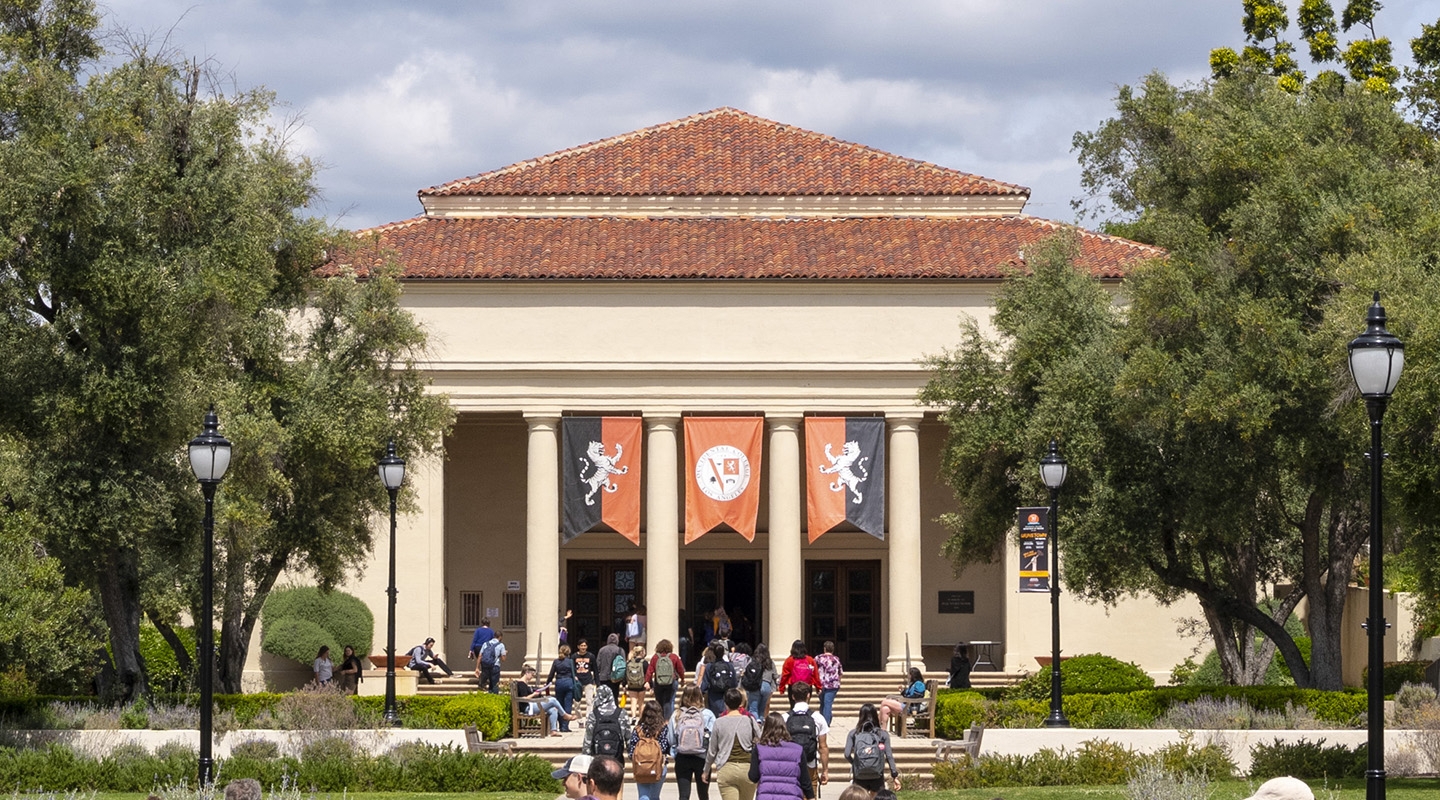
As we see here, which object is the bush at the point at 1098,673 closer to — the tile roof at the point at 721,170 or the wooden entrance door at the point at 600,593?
the wooden entrance door at the point at 600,593

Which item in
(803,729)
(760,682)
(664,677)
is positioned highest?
(803,729)

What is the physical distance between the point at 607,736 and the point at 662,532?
2236 centimetres

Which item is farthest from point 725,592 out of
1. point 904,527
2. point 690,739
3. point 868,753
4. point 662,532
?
point 868,753

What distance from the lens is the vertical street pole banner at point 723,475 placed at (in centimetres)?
3897

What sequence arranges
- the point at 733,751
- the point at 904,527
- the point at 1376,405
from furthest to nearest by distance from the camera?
the point at 904,527
the point at 733,751
the point at 1376,405

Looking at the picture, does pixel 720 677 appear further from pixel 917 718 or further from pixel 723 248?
pixel 723 248

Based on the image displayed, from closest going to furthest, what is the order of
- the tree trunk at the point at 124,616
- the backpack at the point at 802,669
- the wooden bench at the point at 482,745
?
1. the tree trunk at the point at 124,616
2. the wooden bench at the point at 482,745
3. the backpack at the point at 802,669

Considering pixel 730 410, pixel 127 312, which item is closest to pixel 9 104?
pixel 127 312

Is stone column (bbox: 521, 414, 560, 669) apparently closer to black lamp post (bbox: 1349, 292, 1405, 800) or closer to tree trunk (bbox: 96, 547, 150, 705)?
tree trunk (bbox: 96, 547, 150, 705)

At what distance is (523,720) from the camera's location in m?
29.7

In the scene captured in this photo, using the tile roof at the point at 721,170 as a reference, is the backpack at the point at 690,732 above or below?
below

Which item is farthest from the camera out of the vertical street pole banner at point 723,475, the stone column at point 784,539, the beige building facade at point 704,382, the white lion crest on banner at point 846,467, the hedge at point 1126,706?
the beige building facade at point 704,382

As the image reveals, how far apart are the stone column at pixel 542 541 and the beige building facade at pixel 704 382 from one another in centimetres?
5

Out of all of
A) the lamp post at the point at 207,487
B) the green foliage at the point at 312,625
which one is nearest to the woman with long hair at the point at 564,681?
the lamp post at the point at 207,487
